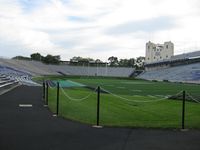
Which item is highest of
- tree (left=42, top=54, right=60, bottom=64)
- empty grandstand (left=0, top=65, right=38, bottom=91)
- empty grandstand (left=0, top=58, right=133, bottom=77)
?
tree (left=42, top=54, right=60, bottom=64)

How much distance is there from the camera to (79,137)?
420 inches

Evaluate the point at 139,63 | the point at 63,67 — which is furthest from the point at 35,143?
the point at 139,63

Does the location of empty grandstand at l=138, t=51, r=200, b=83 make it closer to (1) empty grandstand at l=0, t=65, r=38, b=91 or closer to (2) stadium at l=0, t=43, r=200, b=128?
(2) stadium at l=0, t=43, r=200, b=128

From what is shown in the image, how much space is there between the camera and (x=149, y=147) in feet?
31.6

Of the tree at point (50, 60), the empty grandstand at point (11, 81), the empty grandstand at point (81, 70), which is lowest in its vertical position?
the empty grandstand at point (81, 70)

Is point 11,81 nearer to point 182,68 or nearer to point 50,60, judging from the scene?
point 182,68

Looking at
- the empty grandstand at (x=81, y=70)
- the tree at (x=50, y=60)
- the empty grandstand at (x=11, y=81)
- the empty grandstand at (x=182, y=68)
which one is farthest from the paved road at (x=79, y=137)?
the tree at (x=50, y=60)

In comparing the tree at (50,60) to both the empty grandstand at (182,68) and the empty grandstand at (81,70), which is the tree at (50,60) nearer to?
the empty grandstand at (81,70)

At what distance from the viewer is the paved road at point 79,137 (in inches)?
374

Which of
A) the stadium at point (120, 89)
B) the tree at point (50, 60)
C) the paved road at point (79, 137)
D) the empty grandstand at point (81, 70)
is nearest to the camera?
the paved road at point (79, 137)

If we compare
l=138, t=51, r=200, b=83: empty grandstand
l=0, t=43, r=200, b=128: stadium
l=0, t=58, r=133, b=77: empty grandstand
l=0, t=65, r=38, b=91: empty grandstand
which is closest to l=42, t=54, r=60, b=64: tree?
l=0, t=58, r=133, b=77: empty grandstand

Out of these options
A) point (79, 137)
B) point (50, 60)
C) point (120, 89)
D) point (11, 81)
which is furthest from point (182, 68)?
point (79, 137)

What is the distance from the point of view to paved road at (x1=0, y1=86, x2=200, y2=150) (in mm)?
9500

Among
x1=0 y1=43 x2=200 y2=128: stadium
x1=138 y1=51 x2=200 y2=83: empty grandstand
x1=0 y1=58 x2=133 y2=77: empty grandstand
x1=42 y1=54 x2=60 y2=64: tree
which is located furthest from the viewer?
x1=42 y1=54 x2=60 y2=64: tree
